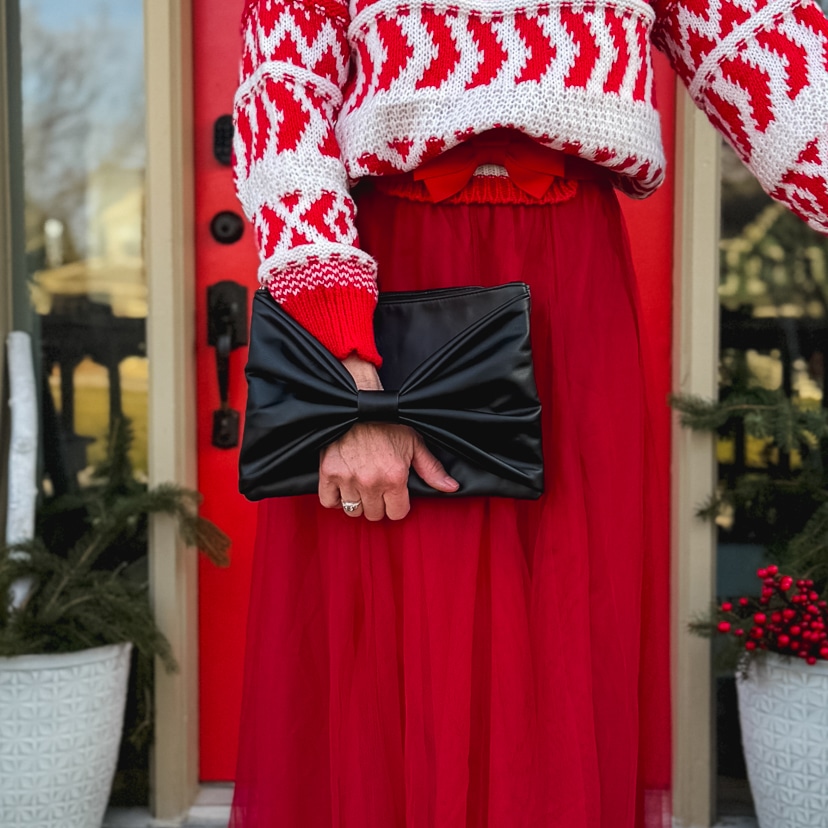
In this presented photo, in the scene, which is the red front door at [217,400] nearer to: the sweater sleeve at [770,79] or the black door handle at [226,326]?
the black door handle at [226,326]

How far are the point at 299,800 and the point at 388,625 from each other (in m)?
0.23

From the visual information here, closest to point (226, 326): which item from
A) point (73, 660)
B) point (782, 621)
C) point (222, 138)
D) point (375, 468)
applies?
point (222, 138)

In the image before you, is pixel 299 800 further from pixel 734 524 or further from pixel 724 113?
pixel 734 524

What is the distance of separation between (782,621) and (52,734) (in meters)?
1.42

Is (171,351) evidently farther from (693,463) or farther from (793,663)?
(793,663)

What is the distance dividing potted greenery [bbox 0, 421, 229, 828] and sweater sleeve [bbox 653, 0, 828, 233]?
149cm

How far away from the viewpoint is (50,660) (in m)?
1.86

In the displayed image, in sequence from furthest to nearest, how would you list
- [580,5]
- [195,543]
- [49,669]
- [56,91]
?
[56,91] < [195,543] < [49,669] < [580,5]

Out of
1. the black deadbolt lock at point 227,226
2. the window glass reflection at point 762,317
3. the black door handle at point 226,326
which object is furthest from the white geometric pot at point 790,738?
the black deadbolt lock at point 227,226

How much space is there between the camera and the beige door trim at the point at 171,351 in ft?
6.90

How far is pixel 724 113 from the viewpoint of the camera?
982mm

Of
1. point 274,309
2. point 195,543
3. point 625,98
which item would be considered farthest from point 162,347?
point 625,98

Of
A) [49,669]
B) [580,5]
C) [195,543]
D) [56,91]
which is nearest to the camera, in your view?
[580,5]

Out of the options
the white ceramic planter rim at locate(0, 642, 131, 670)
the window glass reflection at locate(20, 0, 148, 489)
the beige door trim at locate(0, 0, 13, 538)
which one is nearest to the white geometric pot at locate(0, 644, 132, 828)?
the white ceramic planter rim at locate(0, 642, 131, 670)
